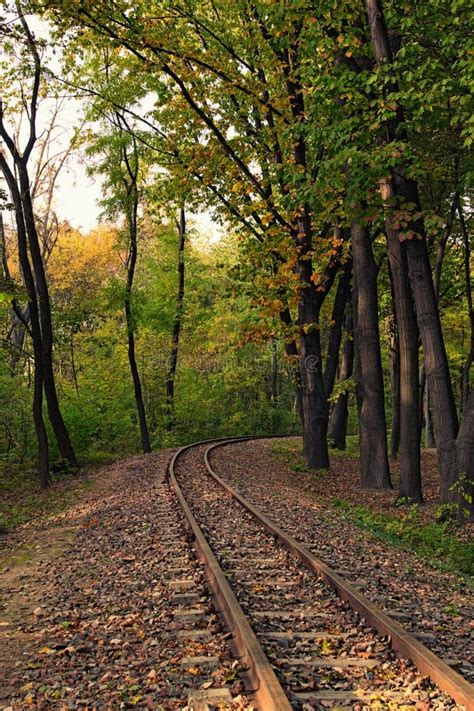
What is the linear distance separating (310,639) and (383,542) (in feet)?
14.7

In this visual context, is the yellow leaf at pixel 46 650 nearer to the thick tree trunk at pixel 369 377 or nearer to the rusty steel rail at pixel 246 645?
the rusty steel rail at pixel 246 645

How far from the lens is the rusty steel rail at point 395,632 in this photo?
367 centimetres

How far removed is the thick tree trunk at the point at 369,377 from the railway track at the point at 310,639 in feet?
22.6

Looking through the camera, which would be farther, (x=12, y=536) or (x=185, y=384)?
(x=185, y=384)

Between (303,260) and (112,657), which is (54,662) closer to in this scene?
(112,657)

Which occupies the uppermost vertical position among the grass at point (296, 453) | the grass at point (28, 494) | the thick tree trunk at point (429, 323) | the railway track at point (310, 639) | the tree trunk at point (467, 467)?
the thick tree trunk at point (429, 323)

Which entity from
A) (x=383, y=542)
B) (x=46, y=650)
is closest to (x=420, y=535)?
(x=383, y=542)

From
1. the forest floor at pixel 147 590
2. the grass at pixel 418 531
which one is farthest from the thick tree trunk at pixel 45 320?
the grass at pixel 418 531

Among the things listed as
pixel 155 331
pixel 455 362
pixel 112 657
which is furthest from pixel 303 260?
pixel 455 362

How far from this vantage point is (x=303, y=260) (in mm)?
16734

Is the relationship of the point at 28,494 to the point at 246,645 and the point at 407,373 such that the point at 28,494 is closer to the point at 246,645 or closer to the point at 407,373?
the point at 407,373

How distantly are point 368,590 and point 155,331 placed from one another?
2589 cm

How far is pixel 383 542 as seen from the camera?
29.3 ft

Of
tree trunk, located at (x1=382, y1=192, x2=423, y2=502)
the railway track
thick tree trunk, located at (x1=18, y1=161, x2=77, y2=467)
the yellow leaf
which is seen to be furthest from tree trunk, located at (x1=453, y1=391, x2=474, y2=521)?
thick tree trunk, located at (x1=18, y1=161, x2=77, y2=467)
